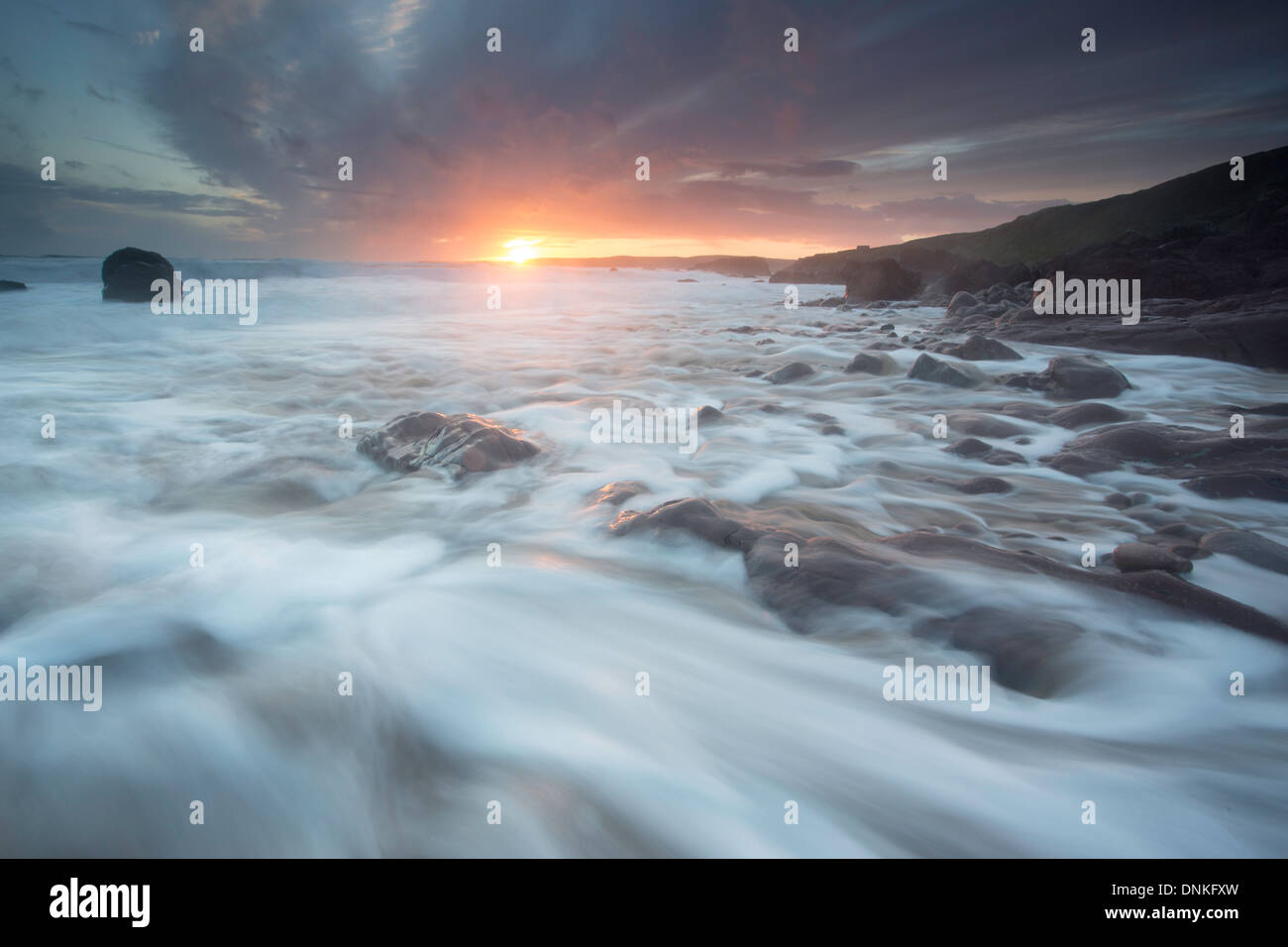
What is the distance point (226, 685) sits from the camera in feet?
9.27

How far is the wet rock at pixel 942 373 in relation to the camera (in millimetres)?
9359

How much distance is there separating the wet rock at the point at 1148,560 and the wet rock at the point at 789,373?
7266 mm

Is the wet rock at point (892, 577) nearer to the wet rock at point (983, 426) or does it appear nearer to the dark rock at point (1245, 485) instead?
the dark rock at point (1245, 485)

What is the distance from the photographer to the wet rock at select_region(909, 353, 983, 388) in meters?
9.36

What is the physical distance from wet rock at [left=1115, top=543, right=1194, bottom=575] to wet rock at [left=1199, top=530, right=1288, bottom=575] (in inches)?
14.3

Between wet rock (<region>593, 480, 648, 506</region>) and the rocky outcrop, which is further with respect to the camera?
wet rock (<region>593, 480, 648, 506</region>)

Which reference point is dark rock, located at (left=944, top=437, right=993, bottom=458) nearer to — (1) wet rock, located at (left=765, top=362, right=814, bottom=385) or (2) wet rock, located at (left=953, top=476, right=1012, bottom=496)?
(2) wet rock, located at (left=953, top=476, right=1012, bottom=496)

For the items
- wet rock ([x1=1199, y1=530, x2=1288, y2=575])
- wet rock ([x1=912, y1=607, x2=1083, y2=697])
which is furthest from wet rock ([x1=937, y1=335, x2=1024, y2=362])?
wet rock ([x1=912, y1=607, x2=1083, y2=697])

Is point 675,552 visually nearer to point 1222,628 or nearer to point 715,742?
point 715,742

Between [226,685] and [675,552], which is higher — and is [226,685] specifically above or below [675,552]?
below

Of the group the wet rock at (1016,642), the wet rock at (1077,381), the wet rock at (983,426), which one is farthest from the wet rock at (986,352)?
the wet rock at (1016,642)

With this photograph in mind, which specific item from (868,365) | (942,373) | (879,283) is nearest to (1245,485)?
(942,373)
